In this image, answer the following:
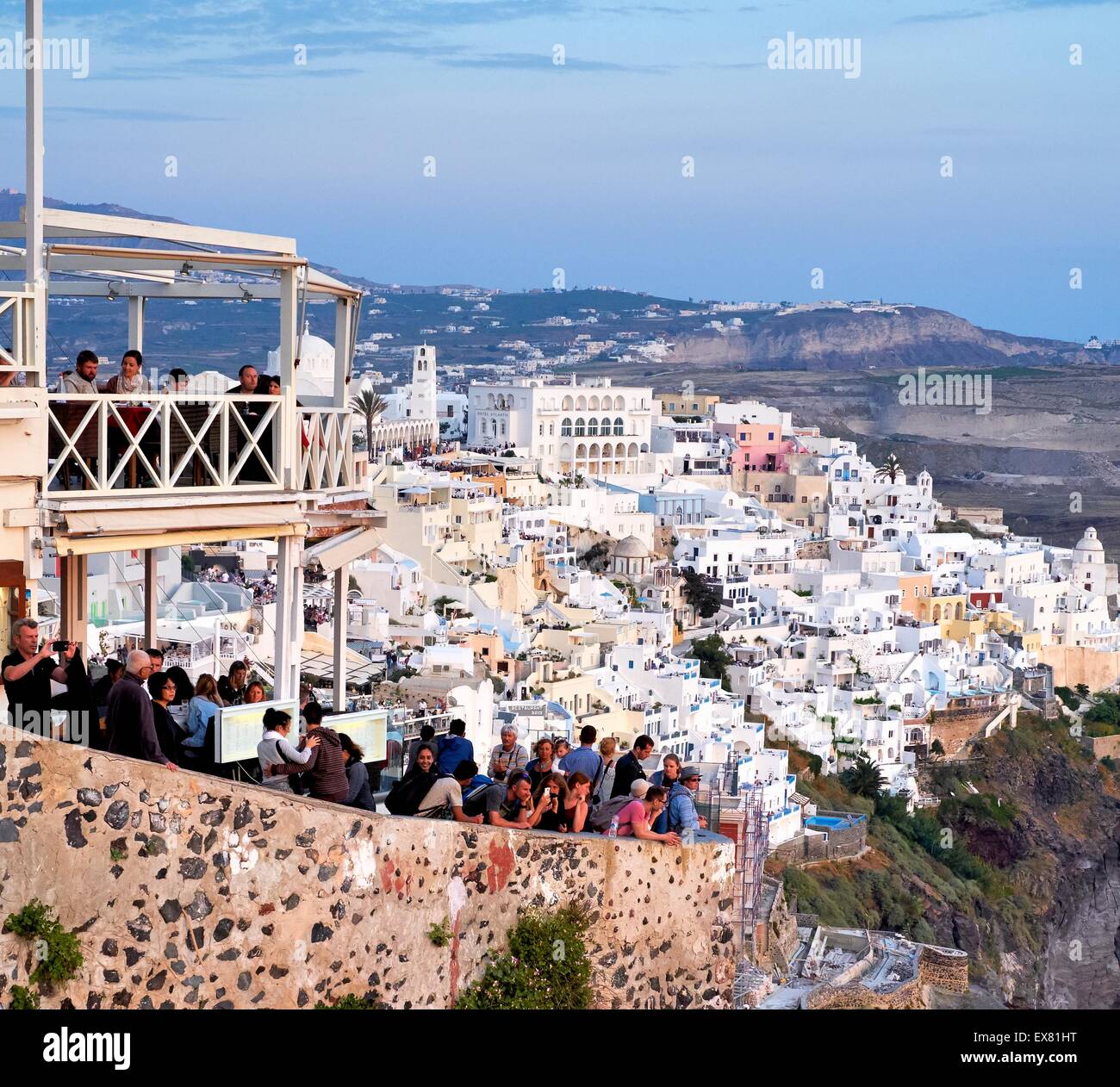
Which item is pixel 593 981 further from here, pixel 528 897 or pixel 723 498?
pixel 723 498

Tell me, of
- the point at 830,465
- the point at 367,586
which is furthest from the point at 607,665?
the point at 830,465

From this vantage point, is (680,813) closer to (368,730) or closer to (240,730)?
(368,730)

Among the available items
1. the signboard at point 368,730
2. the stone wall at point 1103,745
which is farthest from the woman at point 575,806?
the stone wall at point 1103,745

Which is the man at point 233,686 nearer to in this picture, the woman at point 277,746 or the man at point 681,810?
the woman at point 277,746

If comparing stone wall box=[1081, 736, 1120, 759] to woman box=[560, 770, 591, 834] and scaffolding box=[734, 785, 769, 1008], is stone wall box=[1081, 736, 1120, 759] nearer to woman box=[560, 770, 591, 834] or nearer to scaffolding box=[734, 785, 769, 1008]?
scaffolding box=[734, 785, 769, 1008]

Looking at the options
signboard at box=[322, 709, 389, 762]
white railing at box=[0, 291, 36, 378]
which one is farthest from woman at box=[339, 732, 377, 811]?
white railing at box=[0, 291, 36, 378]

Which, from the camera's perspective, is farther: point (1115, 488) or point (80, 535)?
point (1115, 488)

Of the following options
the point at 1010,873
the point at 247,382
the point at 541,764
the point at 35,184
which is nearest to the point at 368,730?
the point at 541,764
